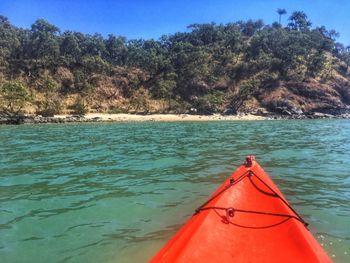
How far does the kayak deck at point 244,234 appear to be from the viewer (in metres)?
4.62

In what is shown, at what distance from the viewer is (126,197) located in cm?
1015

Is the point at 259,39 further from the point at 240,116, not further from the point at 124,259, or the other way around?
the point at 124,259

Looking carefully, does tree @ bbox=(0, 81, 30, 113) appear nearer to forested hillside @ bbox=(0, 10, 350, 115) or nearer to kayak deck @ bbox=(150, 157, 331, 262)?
forested hillside @ bbox=(0, 10, 350, 115)

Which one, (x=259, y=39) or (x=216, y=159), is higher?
(x=259, y=39)

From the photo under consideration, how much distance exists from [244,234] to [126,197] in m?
5.27

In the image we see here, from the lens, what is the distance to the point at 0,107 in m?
55.3

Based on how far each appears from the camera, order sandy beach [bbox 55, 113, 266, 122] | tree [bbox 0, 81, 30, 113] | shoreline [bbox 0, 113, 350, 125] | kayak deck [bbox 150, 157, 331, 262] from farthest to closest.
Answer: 1. sandy beach [bbox 55, 113, 266, 122]
2. tree [bbox 0, 81, 30, 113]
3. shoreline [bbox 0, 113, 350, 125]
4. kayak deck [bbox 150, 157, 331, 262]

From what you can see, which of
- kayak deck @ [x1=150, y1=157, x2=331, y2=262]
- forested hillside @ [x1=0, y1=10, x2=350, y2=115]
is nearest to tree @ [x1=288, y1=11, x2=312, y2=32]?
forested hillside @ [x1=0, y1=10, x2=350, y2=115]

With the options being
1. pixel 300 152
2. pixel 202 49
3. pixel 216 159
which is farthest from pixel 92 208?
pixel 202 49

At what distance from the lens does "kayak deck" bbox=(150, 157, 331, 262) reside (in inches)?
182

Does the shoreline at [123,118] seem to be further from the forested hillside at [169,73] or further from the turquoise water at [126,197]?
the turquoise water at [126,197]

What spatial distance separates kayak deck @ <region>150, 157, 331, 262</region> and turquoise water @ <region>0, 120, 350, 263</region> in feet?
4.57

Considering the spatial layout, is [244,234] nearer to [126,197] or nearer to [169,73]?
[126,197]

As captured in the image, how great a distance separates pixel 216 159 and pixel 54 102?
50.9 meters
